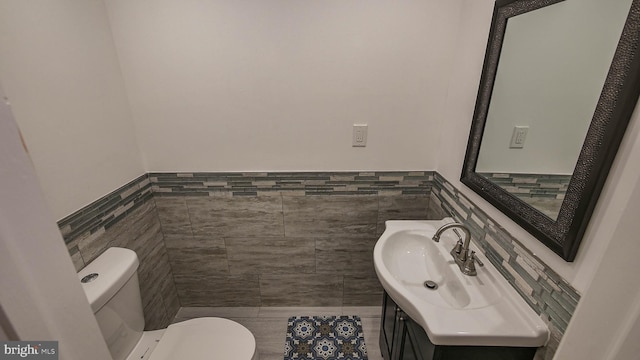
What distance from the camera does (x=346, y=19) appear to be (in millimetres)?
1273

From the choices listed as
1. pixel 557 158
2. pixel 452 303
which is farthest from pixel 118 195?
pixel 557 158

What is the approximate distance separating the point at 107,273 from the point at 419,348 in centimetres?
126

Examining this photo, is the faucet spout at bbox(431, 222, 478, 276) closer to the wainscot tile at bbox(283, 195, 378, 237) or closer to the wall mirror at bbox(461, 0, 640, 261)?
the wall mirror at bbox(461, 0, 640, 261)

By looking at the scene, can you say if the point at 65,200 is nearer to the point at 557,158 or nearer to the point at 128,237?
the point at 128,237

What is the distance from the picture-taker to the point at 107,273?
1.08 meters

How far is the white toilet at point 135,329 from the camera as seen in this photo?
104cm

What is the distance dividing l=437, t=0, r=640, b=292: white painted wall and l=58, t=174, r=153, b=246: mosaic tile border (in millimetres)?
1560

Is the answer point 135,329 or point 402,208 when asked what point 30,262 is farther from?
point 402,208

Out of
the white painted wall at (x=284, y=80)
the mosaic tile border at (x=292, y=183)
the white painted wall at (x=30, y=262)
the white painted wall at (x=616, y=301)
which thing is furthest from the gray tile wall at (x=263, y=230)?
the white painted wall at (x=30, y=262)

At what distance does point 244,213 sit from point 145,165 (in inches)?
25.0

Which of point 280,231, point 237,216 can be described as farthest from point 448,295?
point 237,216

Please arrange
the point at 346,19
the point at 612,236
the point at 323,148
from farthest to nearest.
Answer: the point at 323,148, the point at 346,19, the point at 612,236

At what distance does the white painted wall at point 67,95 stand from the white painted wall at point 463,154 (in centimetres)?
155

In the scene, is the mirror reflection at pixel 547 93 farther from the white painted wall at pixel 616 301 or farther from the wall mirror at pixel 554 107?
the white painted wall at pixel 616 301
